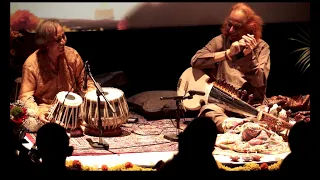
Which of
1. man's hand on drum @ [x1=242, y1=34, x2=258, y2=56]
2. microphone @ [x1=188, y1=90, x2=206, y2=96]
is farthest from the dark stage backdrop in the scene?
microphone @ [x1=188, y1=90, x2=206, y2=96]

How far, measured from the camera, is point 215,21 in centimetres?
816

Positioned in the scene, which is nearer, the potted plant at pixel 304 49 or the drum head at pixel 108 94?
the drum head at pixel 108 94

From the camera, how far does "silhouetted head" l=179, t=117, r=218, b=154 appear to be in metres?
4.38

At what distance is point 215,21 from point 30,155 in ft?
10.0

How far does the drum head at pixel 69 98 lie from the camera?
7207mm

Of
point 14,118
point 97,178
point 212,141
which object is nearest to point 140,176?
point 97,178

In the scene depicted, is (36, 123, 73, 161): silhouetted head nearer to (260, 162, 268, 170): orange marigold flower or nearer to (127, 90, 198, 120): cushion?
(260, 162, 268, 170): orange marigold flower

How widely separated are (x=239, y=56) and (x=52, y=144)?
3.51m

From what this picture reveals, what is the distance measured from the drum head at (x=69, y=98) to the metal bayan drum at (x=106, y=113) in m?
0.09

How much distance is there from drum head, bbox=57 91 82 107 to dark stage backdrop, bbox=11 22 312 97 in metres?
1.23

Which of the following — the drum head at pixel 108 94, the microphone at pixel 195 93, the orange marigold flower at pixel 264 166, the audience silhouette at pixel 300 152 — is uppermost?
the audience silhouette at pixel 300 152

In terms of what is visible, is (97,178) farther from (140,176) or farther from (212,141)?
(212,141)

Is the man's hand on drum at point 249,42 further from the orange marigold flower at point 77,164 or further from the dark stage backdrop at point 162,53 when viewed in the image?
the orange marigold flower at point 77,164

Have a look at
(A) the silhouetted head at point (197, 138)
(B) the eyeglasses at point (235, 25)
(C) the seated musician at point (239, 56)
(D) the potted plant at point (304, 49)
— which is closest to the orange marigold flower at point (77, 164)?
(C) the seated musician at point (239, 56)
